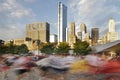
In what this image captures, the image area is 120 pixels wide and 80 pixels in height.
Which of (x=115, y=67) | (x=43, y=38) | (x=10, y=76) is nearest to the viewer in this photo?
(x=115, y=67)

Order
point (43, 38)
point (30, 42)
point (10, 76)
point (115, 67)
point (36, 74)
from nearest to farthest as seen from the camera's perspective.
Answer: point (115, 67), point (36, 74), point (10, 76), point (30, 42), point (43, 38)

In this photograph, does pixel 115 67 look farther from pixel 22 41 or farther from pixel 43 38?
pixel 43 38

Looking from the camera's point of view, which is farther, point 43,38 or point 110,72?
point 43,38

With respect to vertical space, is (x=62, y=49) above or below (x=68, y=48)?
below

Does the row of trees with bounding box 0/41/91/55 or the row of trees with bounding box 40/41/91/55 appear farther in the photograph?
the row of trees with bounding box 0/41/91/55

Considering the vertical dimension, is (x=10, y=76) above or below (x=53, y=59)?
below

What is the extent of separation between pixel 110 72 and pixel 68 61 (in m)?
0.92

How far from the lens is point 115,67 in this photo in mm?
4574

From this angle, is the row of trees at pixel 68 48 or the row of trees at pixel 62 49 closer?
the row of trees at pixel 68 48

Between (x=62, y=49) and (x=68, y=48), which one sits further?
(x=68, y=48)

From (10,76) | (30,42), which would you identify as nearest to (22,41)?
(30,42)

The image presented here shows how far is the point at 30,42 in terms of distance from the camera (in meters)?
169

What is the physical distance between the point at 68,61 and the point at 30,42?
16466 cm

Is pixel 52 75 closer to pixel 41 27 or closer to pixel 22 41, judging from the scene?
pixel 22 41
